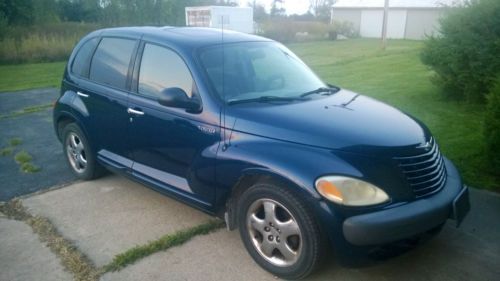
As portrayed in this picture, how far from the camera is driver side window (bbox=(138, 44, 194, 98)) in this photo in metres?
3.71

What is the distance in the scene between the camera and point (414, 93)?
937 centimetres

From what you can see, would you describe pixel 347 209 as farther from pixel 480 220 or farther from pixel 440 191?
pixel 480 220

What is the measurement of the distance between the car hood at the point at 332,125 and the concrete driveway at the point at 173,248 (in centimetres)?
88

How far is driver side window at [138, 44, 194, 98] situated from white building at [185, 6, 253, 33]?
23.1 metres

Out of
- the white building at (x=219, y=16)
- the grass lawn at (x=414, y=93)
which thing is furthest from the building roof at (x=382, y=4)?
the grass lawn at (x=414, y=93)

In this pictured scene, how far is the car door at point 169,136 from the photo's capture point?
11.5 ft

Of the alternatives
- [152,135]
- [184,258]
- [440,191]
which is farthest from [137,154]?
[440,191]

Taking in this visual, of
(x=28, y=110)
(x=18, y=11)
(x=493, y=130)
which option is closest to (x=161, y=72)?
(x=493, y=130)

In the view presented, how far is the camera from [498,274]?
3.18 metres

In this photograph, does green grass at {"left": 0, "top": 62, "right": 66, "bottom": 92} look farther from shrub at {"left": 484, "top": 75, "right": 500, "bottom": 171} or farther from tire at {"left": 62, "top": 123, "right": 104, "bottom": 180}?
shrub at {"left": 484, "top": 75, "right": 500, "bottom": 171}

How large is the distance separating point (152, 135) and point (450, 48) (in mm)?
6532

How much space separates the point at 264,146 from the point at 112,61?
2251 millimetres

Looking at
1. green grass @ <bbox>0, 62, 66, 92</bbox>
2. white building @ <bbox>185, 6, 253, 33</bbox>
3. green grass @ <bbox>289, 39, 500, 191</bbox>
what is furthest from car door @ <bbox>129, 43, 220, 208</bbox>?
white building @ <bbox>185, 6, 253, 33</bbox>

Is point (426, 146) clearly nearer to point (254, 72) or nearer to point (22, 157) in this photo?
point (254, 72)
